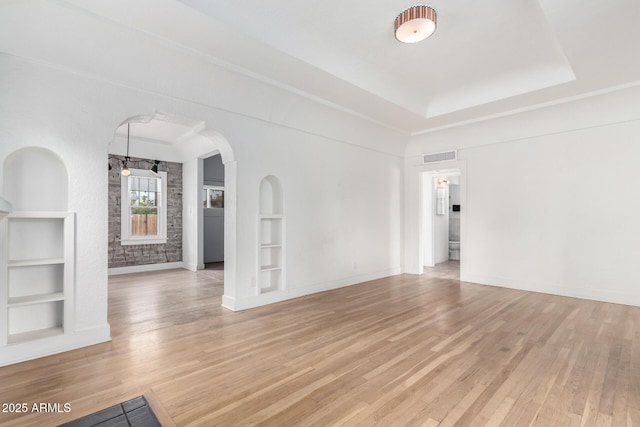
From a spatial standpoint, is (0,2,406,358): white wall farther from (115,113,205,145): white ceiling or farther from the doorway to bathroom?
(115,113,205,145): white ceiling

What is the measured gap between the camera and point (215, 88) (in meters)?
3.88

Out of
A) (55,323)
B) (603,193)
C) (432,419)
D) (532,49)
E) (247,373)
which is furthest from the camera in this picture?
(603,193)

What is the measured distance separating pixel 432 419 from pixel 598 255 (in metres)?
4.78

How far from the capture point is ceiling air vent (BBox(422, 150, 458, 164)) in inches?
254

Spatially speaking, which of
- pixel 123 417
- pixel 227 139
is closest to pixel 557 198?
pixel 227 139

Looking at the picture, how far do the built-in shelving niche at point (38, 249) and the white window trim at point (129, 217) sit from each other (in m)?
4.41

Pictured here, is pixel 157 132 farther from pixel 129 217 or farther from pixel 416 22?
pixel 416 22

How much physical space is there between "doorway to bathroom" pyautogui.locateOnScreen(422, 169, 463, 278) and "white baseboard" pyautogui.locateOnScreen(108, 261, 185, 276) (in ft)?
20.9

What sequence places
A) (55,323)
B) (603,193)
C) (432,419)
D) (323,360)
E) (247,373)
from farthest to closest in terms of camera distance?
(603,193) → (55,323) → (323,360) → (247,373) → (432,419)

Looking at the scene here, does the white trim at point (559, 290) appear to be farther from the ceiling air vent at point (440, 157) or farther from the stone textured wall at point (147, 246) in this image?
the stone textured wall at point (147, 246)

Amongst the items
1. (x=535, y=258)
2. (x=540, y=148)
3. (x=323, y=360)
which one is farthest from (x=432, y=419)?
(x=540, y=148)

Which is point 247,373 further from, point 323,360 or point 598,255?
point 598,255

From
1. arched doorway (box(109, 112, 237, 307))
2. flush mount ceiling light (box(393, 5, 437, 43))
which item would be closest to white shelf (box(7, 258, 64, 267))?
arched doorway (box(109, 112, 237, 307))

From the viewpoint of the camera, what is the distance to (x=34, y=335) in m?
2.92
